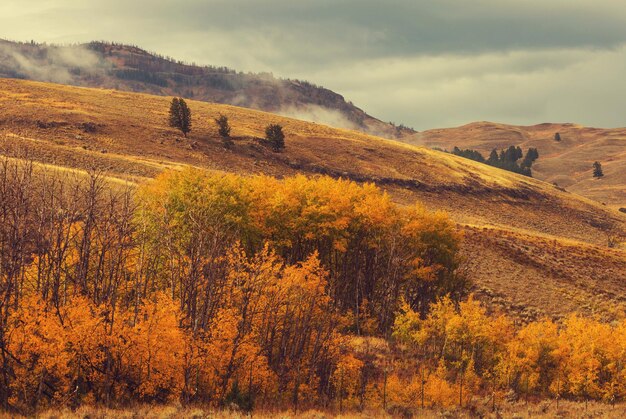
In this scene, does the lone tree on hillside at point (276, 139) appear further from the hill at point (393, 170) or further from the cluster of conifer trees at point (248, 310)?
the cluster of conifer trees at point (248, 310)

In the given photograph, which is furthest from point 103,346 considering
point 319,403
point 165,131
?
point 165,131

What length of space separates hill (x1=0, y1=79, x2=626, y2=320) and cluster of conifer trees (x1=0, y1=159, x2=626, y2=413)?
15710 mm

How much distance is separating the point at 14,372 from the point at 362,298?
3320cm

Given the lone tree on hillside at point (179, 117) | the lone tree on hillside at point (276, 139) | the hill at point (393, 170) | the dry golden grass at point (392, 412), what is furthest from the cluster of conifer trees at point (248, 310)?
the lone tree on hillside at point (276, 139)

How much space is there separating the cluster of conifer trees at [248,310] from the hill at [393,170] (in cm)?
1571

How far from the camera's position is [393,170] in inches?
5182

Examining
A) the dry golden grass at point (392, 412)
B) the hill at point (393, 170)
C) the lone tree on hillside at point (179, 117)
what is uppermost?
the lone tree on hillside at point (179, 117)

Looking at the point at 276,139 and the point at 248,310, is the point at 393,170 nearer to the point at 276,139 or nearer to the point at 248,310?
the point at 276,139

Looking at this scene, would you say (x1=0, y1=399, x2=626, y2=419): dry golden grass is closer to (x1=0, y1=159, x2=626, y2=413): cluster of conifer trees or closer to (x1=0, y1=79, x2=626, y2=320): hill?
(x1=0, y1=159, x2=626, y2=413): cluster of conifer trees

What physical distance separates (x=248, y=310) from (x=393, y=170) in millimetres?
102666

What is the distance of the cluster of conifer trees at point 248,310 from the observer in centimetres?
2517

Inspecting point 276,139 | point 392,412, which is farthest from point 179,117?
point 392,412

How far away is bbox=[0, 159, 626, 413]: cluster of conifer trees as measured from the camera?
25172 millimetres

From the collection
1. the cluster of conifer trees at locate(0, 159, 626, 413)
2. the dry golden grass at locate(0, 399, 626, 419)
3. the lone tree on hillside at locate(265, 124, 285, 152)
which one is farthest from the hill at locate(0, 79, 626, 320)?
the dry golden grass at locate(0, 399, 626, 419)
